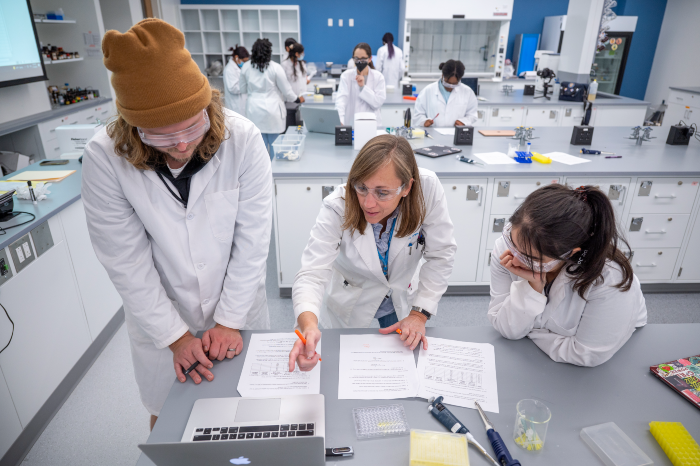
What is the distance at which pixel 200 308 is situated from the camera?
4.58 feet

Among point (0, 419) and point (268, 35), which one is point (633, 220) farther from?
point (268, 35)

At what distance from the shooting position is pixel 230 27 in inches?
299

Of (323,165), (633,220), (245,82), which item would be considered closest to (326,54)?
(245,82)

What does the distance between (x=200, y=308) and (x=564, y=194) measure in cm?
117

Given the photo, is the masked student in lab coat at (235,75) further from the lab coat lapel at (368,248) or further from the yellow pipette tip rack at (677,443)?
the yellow pipette tip rack at (677,443)

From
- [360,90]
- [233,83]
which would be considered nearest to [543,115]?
[360,90]

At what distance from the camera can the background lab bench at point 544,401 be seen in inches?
36.7

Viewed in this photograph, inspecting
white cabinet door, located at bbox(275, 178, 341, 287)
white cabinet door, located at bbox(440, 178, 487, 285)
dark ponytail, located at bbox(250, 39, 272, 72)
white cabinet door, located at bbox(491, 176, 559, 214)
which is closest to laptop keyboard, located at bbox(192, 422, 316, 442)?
white cabinet door, located at bbox(275, 178, 341, 287)

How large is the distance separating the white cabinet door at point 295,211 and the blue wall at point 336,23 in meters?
6.59

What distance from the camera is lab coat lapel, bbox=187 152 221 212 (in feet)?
3.96

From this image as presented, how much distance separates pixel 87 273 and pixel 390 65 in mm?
5959

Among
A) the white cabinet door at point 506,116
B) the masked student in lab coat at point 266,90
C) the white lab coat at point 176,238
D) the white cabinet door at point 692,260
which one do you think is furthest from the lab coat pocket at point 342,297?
the white cabinet door at point 506,116

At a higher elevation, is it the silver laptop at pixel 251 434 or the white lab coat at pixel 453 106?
the white lab coat at pixel 453 106

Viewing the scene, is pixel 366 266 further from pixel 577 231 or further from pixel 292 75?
pixel 292 75
